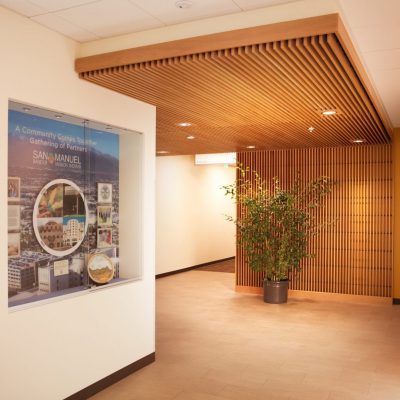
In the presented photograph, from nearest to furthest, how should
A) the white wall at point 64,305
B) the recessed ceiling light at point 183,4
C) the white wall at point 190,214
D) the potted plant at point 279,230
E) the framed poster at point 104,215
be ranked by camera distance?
the recessed ceiling light at point 183,4
the white wall at point 64,305
the framed poster at point 104,215
the potted plant at point 279,230
the white wall at point 190,214

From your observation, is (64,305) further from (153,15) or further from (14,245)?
(153,15)

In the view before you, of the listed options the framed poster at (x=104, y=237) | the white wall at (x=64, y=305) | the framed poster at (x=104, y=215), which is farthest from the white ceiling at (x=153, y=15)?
the framed poster at (x=104, y=237)

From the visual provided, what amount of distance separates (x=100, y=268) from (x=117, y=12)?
2431mm

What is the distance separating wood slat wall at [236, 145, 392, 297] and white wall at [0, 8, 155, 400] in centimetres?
478

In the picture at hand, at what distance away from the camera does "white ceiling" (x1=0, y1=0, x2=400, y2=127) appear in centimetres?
352

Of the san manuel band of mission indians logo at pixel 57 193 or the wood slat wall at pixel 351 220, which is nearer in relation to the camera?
the san manuel band of mission indians logo at pixel 57 193

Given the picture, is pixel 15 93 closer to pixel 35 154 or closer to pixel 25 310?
pixel 35 154

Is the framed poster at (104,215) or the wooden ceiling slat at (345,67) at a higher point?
the wooden ceiling slat at (345,67)

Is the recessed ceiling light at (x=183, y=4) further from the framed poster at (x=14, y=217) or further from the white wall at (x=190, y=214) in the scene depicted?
the white wall at (x=190, y=214)

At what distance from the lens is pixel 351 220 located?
30.3 feet

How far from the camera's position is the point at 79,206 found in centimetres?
461

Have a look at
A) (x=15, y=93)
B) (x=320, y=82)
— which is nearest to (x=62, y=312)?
(x=15, y=93)

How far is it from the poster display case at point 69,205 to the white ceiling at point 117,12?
0.73 metres

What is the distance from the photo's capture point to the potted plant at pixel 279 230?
8891 mm
